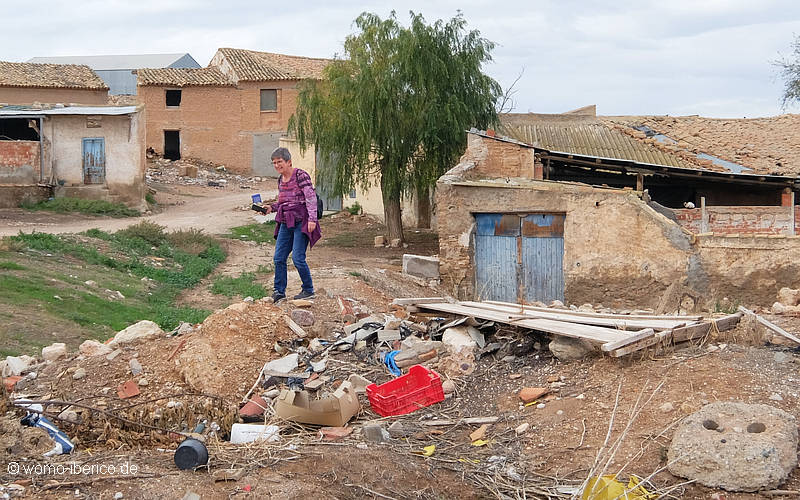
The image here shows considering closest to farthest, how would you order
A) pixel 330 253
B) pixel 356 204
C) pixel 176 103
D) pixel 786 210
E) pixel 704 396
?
pixel 704 396, pixel 786 210, pixel 330 253, pixel 356 204, pixel 176 103

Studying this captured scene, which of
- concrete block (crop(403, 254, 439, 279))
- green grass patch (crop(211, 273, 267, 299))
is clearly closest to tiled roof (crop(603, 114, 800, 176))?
concrete block (crop(403, 254, 439, 279))

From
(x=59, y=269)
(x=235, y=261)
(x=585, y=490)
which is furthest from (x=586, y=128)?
(x=585, y=490)

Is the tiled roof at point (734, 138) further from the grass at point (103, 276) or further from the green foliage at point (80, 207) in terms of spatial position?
the green foliage at point (80, 207)

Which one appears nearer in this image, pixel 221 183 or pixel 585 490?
pixel 585 490

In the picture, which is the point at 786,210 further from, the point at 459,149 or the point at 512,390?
the point at 512,390

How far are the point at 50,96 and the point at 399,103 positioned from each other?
19.9 m

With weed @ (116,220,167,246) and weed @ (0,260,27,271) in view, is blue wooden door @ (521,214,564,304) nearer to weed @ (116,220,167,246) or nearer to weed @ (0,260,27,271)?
weed @ (0,260,27,271)

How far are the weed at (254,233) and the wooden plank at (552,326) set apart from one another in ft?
45.3

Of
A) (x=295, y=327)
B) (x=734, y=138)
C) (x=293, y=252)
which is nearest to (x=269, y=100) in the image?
(x=734, y=138)

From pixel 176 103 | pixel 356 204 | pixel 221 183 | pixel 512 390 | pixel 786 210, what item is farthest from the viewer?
pixel 176 103

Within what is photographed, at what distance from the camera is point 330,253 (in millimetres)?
19844

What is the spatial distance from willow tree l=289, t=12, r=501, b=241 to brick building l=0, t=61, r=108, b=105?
17069 mm

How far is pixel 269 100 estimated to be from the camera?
121 feet

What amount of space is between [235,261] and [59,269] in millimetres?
4384
